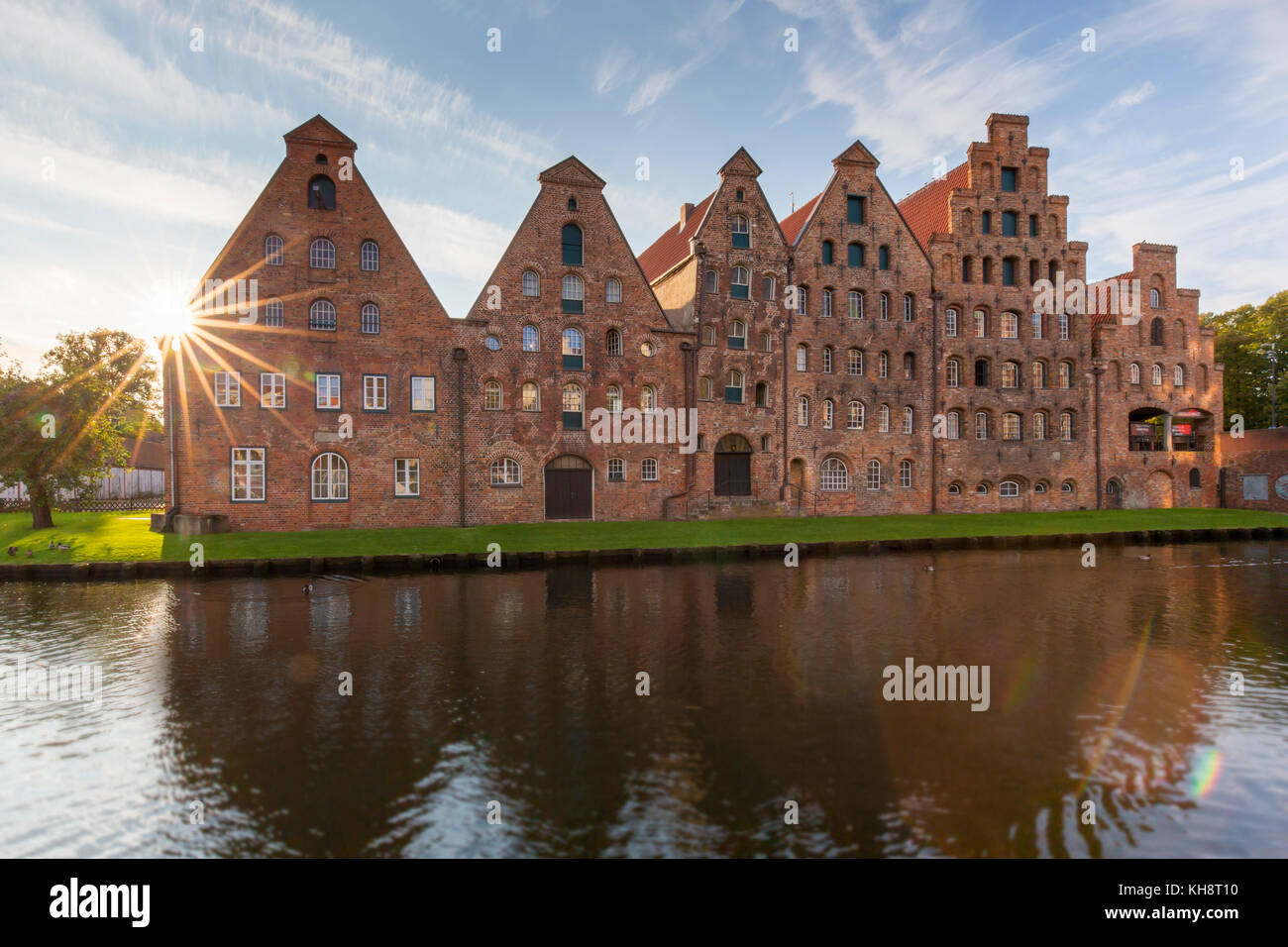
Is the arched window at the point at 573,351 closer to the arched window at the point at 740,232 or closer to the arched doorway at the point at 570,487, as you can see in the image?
the arched doorway at the point at 570,487

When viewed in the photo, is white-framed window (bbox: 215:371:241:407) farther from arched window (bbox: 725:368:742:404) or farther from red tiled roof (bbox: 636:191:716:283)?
arched window (bbox: 725:368:742:404)

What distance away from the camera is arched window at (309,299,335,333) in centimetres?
2984

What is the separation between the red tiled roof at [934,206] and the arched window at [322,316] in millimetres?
31953

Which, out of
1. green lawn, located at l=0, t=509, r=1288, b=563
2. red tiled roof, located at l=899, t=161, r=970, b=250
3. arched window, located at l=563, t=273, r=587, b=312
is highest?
red tiled roof, located at l=899, t=161, r=970, b=250

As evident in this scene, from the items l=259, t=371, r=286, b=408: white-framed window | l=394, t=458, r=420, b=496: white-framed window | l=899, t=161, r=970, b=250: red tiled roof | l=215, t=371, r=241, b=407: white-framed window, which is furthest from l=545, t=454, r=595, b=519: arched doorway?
l=899, t=161, r=970, b=250: red tiled roof

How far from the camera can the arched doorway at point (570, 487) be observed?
32.6 meters

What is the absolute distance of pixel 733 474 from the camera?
116ft

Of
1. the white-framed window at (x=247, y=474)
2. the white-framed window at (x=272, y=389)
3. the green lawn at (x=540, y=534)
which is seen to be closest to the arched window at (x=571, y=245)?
the green lawn at (x=540, y=534)

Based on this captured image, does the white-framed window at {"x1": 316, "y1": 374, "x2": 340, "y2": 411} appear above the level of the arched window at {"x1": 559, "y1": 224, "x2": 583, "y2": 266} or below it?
below

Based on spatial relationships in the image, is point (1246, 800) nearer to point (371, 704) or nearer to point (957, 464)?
point (371, 704)

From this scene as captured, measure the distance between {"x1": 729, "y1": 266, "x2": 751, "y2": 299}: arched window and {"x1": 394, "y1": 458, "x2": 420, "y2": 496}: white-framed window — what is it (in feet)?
59.5
